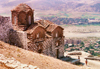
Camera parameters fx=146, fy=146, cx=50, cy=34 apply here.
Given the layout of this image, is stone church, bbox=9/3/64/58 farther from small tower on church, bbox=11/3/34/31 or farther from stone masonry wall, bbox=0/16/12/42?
stone masonry wall, bbox=0/16/12/42

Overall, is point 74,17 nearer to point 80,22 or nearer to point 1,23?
point 80,22

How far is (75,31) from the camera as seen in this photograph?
5049 inches

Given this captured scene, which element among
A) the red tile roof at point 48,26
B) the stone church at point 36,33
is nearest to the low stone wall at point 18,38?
the stone church at point 36,33

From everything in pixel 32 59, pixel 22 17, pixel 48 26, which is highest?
pixel 22 17

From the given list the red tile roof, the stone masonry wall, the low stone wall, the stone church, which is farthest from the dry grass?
the red tile roof

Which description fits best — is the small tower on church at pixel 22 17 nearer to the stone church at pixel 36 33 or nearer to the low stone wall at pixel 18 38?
the stone church at pixel 36 33

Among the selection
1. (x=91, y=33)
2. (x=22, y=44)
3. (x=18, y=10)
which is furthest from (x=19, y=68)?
(x=91, y=33)

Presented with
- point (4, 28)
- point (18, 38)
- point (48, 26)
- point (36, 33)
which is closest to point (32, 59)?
point (18, 38)

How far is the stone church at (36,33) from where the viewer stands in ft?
56.4

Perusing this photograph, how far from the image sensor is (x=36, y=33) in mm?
18188

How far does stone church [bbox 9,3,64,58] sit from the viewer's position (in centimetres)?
1718

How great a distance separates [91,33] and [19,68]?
123m

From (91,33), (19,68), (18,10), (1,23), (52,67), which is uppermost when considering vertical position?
(18,10)

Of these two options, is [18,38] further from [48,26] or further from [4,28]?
[48,26]
